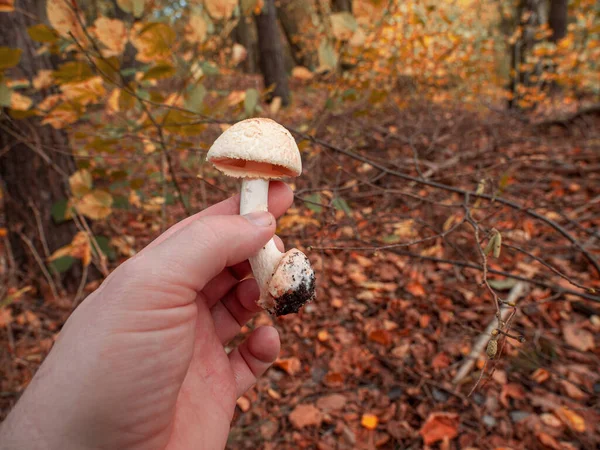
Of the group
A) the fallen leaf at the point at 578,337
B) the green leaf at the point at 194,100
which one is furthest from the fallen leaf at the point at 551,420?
the green leaf at the point at 194,100

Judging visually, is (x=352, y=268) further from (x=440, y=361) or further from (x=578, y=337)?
(x=578, y=337)

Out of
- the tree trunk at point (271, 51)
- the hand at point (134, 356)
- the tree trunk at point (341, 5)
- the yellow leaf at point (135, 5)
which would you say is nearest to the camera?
the hand at point (134, 356)

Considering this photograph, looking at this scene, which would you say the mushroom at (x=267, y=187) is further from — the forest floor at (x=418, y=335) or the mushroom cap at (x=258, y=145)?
the forest floor at (x=418, y=335)

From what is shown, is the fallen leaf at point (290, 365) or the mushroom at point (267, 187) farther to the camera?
the fallen leaf at point (290, 365)

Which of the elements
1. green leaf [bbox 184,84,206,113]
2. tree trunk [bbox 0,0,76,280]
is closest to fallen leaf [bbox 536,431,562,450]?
green leaf [bbox 184,84,206,113]

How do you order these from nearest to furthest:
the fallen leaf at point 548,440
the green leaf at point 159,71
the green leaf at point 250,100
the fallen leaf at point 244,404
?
1. the green leaf at point 159,71
2. the fallen leaf at point 548,440
3. the green leaf at point 250,100
4. the fallen leaf at point 244,404

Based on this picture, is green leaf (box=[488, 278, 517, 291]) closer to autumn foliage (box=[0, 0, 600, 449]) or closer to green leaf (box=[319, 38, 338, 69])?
autumn foliage (box=[0, 0, 600, 449])

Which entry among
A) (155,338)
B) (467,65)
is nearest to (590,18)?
(467,65)

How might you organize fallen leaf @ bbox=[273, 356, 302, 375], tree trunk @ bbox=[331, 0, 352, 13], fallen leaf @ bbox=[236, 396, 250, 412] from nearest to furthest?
fallen leaf @ bbox=[236, 396, 250, 412]
fallen leaf @ bbox=[273, 356, 302, 375]
tree trunk @ bbox=[331, 0, 352, 13]
